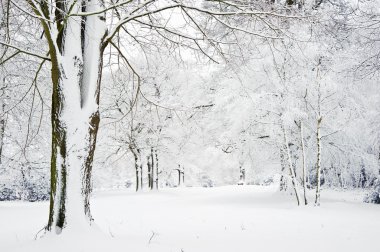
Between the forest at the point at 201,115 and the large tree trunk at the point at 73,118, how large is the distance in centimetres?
2

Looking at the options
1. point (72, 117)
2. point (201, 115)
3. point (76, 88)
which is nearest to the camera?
point (72, 117)

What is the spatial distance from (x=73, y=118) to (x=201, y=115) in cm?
1348

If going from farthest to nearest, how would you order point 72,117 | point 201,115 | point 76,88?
1. point 201,115
2. point 76,88
3. point 72,117

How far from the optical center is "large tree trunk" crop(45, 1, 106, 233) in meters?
5.18

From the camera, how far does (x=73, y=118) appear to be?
5312 mm

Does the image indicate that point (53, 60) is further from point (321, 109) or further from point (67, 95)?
point (321, 109)

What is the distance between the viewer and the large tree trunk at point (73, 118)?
5176 millimetres

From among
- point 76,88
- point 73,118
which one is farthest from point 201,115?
point 73,118

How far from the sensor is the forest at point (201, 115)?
5.25 m

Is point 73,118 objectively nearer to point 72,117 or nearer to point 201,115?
point 72,117

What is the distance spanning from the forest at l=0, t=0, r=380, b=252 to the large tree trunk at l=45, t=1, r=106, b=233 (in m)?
0.02

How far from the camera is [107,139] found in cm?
2525

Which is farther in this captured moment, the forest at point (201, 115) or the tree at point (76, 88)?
the forest at point (201, 115)

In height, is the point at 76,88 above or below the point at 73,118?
above
